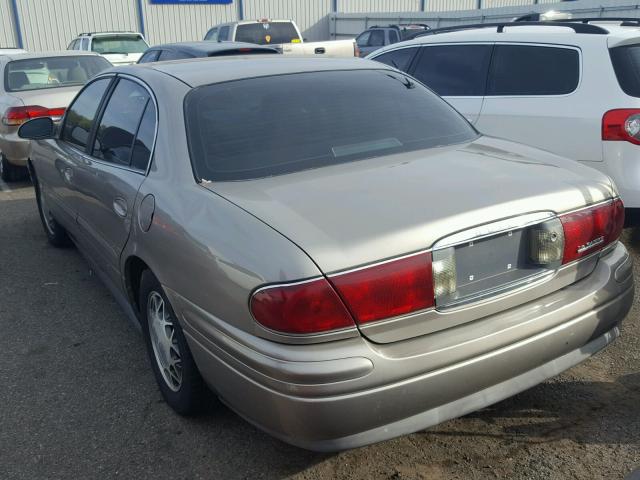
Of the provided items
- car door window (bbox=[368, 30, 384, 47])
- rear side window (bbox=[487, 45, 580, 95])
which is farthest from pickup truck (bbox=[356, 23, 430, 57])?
rear side window (bbox=[487, 45, 580, 95])

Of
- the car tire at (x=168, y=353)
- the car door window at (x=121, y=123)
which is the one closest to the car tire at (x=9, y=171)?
the car door window at (x=121, y=123)

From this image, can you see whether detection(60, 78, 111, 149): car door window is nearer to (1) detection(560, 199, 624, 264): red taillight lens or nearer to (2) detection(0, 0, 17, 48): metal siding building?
(1) detection(560, 199, 624, 264): red taillight lens

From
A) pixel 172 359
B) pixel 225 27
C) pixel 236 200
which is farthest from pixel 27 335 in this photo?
pixel 225 27

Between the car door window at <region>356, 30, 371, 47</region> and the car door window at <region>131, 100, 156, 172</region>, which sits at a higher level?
the car door window at <region>131, 100, 156, 172</region>

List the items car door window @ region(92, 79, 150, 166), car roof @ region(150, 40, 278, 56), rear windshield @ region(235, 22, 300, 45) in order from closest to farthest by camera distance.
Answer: car door window @ region(92, 79, 150, 166) → car roof @ region(150, 40, 278, 56) → rear windshield @ region(235, 22, 300, 45)

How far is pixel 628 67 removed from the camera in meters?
4.56

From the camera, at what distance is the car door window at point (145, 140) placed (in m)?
3.06

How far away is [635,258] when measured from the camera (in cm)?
481

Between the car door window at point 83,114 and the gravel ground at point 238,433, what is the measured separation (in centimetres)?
136

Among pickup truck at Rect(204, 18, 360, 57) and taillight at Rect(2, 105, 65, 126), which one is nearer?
taillight at Rect(2, 105, 65, 126)

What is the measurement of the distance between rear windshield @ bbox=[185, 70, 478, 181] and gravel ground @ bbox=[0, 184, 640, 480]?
1.18 m

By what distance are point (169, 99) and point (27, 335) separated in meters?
1.94

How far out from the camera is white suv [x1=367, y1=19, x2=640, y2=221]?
443cm


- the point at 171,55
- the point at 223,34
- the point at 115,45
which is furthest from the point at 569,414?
the point at 115,45
